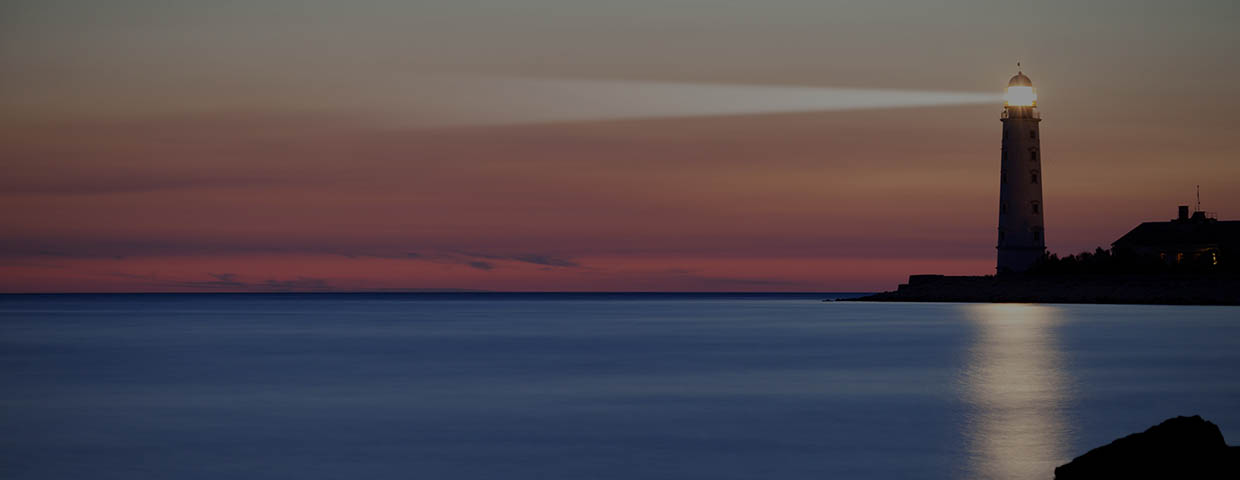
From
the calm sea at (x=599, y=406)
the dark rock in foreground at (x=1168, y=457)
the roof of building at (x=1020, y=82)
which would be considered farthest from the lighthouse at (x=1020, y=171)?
the dark rock in foreground at (x=1168, y=457)

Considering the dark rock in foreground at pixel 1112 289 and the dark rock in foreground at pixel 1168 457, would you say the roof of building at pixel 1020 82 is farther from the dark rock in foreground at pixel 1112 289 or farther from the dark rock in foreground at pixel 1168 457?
the dark rock in foreground at pixel 1168 457

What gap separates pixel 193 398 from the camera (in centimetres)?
2327

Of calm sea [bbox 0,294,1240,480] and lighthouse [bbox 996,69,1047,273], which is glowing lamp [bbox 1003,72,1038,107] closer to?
lighthouse [bbox 996,69,1047,273]

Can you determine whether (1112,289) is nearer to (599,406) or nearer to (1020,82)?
(1020,82)

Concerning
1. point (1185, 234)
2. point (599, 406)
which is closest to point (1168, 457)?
point (599, 406)

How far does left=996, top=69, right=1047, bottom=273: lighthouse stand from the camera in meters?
85.3

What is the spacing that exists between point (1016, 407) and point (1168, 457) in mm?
10728

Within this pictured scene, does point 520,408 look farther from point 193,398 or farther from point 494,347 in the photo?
point 494,347

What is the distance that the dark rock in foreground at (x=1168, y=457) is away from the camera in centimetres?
1085

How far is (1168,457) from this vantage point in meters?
10.9

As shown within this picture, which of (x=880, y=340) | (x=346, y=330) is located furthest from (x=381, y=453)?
(x=346, y=330)

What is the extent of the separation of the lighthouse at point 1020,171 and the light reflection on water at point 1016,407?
4479 cm

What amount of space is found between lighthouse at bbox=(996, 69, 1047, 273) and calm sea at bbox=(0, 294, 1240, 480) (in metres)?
42.8

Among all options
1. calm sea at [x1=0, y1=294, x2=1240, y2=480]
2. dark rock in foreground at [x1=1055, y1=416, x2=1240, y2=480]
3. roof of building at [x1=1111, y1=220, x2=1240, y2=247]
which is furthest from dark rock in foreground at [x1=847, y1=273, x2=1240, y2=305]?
dark rock in foreground at [x1=1055, y1=416, x2=1240, y2=480]
